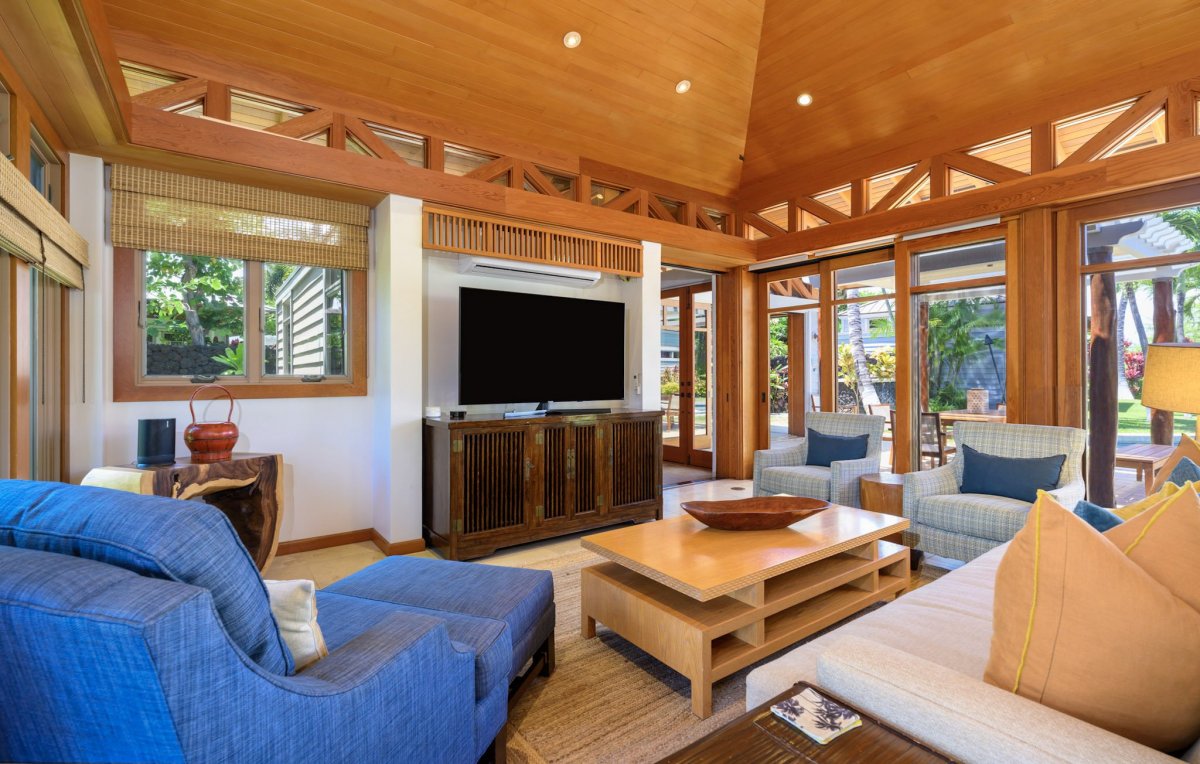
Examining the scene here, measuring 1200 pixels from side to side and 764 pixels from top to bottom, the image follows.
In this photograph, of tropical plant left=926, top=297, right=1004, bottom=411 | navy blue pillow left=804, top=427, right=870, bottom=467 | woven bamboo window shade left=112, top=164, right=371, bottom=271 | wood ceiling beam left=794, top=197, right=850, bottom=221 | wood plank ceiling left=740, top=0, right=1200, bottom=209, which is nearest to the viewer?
woven bamboo window shade left=112, top=164, right=371, bottom=271

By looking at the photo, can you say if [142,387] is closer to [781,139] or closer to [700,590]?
[700,590]

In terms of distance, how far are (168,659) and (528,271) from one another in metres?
3.67

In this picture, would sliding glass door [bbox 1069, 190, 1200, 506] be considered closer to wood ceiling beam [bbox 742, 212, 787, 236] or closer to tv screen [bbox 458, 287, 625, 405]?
wood ceiling beam [bbox 742, 212, 787, 236]

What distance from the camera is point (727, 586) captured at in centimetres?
191

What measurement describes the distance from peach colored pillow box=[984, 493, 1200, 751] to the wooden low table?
23cm

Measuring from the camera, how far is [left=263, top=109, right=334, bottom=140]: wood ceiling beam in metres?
3.48

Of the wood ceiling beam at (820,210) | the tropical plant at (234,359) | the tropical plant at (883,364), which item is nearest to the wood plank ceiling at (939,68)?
the wood ceiling beam at (820,210)

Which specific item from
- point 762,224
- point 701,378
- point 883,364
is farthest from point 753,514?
point 701,378

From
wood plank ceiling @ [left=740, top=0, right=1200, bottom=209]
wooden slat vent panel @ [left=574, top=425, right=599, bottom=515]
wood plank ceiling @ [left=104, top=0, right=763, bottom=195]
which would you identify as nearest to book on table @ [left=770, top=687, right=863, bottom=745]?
wooden slat vent panel @ [left=574, top=425, right=599, bottom=515]

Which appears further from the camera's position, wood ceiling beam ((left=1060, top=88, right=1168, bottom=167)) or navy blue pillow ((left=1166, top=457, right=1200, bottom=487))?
wood ceiling beam ((left=1060, top=88, right=1168, bottom=167))

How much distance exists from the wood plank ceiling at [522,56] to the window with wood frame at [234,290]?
762mm

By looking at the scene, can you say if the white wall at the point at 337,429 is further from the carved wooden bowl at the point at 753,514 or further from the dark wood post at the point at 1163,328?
the dark wood post at the point at 1163,328

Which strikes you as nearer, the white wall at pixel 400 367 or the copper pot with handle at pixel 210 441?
the copper pot with handle at pixel 210 441

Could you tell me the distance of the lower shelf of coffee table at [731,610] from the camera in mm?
1916
